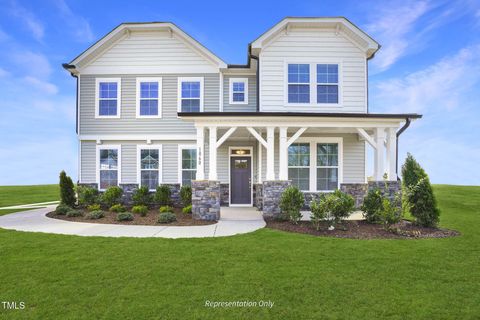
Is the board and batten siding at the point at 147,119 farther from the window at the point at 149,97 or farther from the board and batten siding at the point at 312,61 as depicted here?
the board and batten siding at the point at 312,61

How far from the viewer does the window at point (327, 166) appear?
12859mm

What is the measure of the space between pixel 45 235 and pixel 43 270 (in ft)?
9.62

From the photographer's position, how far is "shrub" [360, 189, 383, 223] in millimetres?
9586

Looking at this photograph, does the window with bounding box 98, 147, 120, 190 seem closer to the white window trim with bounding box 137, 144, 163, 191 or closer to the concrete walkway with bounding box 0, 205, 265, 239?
the white window trim with bounding box 137, 144, 163, 191

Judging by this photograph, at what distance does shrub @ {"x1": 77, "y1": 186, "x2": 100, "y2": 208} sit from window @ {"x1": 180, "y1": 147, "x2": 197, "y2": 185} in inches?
148

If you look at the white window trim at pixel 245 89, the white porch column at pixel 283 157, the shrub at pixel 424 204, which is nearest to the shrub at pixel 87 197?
the white window trim at pixel 245 89

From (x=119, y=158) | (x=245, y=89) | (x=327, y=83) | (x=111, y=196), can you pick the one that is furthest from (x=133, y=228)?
(x=327, y=83)

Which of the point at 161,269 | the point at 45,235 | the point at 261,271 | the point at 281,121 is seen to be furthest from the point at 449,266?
the point at 45,235

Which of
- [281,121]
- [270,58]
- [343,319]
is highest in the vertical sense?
[270,58]

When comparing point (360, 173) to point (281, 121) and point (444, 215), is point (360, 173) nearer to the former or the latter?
point (444, 215)

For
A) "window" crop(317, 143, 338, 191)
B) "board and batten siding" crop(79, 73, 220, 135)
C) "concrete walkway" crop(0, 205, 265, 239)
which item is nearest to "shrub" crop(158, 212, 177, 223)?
"concrete walkway" crop(0, 205, 265, 239)

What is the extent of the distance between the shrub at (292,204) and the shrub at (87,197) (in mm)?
8284

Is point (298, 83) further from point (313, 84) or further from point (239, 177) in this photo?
point (239, 177)

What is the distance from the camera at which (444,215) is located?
38.7ft
